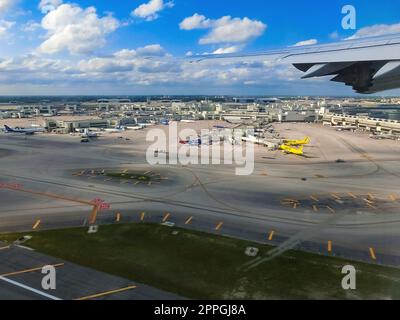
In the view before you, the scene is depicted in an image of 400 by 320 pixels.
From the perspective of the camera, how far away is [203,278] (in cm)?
2203

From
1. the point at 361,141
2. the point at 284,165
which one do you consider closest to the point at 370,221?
the point at 284,165

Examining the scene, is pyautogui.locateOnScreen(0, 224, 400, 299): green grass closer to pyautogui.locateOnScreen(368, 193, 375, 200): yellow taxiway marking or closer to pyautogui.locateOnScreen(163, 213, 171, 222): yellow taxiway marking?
pyautogui.locateOnScreen(163, 213, 171, 222): yellow taxiway marking

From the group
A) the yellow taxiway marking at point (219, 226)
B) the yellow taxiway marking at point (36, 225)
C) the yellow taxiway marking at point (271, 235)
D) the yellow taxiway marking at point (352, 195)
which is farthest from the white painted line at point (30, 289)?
the yellow taxiway marking at point (352, 195)

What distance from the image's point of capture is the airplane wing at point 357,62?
9562 millimetres

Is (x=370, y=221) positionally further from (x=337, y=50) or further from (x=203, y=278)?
(x=337, y=50)

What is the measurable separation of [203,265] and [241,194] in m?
19.7

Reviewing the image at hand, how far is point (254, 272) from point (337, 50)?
52.8 ft

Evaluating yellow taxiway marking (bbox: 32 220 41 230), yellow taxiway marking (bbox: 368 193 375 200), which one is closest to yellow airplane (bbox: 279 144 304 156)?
yellow taxiway marking (bbox: 368 193 375 200)

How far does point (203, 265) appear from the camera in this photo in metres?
23.9

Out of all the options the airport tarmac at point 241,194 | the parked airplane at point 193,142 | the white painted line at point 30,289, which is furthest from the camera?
the parked airplane at point 193,142

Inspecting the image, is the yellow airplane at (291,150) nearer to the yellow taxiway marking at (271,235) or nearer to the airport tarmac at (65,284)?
the yellow taxiway marking at (271,235)

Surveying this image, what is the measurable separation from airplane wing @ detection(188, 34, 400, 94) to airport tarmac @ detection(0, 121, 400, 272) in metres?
18.4

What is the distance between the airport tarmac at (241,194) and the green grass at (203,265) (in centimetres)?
321

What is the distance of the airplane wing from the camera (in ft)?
31.4
